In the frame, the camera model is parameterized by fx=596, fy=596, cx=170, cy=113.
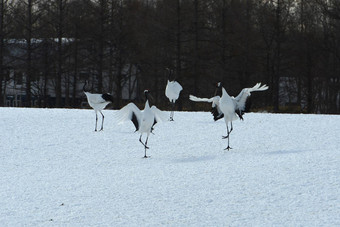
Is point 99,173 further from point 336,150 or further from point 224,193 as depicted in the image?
point 336,150

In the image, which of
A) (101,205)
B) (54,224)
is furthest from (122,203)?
(54,224)

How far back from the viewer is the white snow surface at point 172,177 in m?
7.66

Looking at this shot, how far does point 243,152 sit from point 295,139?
2.58m

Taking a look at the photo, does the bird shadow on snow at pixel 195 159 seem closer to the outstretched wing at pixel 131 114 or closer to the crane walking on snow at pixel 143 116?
the crane walking on snow at pixel 143 116

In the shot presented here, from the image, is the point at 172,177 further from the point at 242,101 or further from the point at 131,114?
the point at 242,101

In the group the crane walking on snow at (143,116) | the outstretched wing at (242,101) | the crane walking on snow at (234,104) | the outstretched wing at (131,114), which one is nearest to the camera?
the crane walking on snow at (143,116)

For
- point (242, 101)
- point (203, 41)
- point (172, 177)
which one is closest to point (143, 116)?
point (242, 101)

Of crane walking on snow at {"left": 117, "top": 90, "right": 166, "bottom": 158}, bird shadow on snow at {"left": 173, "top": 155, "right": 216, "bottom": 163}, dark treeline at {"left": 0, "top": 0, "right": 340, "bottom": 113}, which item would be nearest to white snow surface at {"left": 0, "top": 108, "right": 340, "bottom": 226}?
bird shadow on snow at {"left": 173, "top": 155, "right": 216, "bottom": 163}

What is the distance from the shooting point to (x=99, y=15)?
4038 cm

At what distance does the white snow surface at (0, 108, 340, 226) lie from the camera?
25.1 feet

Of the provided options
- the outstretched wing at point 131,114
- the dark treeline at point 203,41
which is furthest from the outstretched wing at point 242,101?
the dark treeline at point 203,41

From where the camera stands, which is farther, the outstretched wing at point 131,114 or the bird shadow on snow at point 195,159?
the outstretched wing at point 131,114

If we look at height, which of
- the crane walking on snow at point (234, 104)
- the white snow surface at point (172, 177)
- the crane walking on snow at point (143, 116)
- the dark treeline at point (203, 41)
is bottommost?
the white snow surface at point (172, 177)

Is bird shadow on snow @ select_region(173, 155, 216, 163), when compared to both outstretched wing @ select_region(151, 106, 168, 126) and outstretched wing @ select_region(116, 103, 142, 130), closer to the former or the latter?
outstretched wing @ select_region(151, 106, 168, 126)
